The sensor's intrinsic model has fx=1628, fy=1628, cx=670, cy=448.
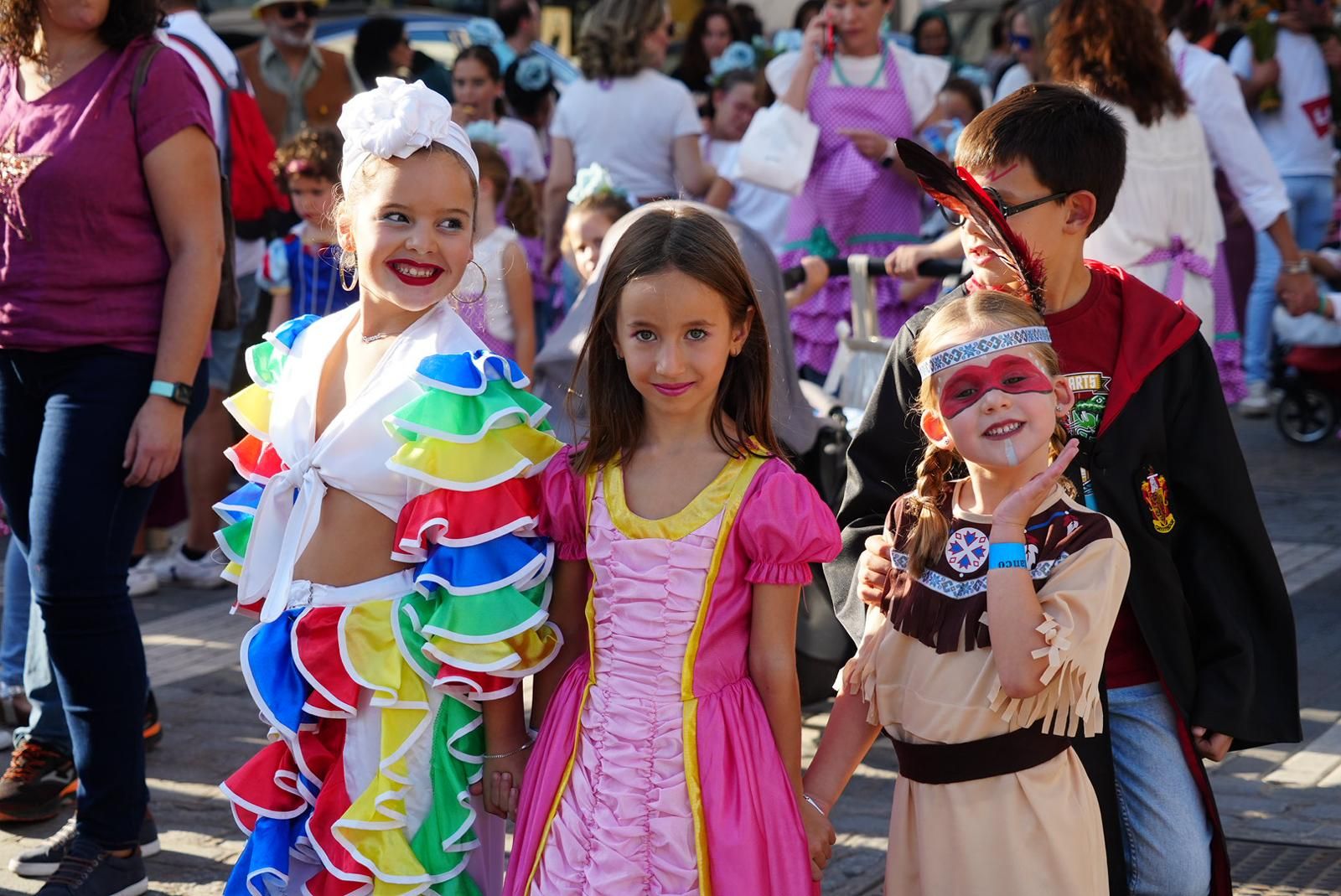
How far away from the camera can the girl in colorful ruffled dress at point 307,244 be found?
6598 mm

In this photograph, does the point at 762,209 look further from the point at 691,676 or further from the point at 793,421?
the point at 691,676

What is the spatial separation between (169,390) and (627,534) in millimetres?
1457

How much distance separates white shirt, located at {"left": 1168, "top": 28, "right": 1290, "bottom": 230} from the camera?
5.81m

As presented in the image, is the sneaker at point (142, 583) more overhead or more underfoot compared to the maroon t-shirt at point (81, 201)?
more underfoot

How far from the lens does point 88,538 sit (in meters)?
3.62

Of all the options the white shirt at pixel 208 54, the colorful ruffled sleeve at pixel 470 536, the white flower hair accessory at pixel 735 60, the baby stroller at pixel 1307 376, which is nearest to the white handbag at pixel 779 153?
the white shirt at pixel 208 54

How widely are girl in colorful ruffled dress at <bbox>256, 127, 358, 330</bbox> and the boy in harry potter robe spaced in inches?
158

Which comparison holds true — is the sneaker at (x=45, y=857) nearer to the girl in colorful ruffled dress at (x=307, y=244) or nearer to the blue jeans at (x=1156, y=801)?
the blue jeans at (x=1156, y=801)

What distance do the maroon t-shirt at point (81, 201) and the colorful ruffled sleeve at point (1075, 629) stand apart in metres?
2.15

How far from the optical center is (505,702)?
116 inches

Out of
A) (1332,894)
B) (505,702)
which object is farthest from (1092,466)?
(1332,894)

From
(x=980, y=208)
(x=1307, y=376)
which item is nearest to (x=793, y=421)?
(x=980, y=208)

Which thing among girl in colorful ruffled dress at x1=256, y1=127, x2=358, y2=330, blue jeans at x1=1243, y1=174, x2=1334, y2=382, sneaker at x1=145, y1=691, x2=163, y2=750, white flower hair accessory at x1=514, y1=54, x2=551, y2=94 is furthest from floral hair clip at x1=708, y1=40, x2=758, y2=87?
sneaker at x1=145, y1=691, x2=163, y2=750

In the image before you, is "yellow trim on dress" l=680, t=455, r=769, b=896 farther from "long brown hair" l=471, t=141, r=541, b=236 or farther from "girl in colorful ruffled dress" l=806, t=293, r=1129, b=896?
"long brown hair" l=471, t=141, r=541, b=236
